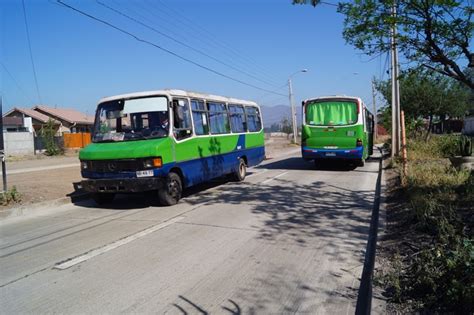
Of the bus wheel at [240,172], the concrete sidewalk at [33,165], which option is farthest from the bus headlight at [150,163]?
the concrete sidewalk at [33,165]

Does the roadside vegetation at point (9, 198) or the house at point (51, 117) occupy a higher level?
the house at point (51, 117)

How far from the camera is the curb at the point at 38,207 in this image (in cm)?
936

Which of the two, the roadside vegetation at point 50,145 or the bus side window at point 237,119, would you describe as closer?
the bus side window at point 237,119

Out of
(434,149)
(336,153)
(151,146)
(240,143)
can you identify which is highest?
(151,146)

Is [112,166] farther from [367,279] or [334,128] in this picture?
[334,128]

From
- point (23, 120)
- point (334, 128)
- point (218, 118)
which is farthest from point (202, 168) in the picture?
point (23, 120)

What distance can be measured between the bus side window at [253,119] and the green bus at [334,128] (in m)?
2.38

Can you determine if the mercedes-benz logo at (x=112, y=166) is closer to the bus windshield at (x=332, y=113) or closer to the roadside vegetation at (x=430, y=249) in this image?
the roadside vegetation at (x=430, y=249)

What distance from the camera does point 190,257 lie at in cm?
595

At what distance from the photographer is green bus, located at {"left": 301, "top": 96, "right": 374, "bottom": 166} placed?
1717 centimetres

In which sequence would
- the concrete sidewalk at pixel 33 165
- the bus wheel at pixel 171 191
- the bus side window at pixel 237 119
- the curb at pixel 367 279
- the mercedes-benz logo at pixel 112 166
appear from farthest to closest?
1. the concrete sidewalk at pixel 33 165
2. the bus side window at pixel 237 119
3. the bus wheel at pixel 171 191
4. the mercedes-benz logo at pixel 112 166
5. the curb at pixel 367 279

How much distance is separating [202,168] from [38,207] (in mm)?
4054

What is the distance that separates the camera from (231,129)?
1381cm

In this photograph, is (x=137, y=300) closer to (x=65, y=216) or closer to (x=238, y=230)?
(x=238, y=230)
